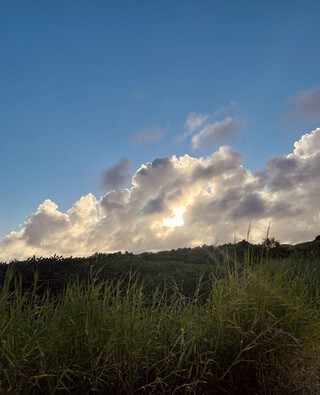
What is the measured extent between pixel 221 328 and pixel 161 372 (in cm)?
89

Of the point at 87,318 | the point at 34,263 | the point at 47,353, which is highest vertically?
the point at 34,263

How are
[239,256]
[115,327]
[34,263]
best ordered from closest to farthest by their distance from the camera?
1. [115,327]
2. [34,263]
3. [239,256]

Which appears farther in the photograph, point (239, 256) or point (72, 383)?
point (239, 256)

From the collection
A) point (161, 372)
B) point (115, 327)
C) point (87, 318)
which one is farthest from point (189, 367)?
point (87, 318)

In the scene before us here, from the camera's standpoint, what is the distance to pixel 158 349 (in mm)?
5352

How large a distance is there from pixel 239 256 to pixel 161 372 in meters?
10.7

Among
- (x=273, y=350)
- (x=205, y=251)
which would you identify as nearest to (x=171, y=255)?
(x=205, y=251)

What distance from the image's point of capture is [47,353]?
498 cm

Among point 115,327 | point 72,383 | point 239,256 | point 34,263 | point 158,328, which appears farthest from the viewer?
point 239,256

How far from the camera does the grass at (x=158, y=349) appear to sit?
4.82 m

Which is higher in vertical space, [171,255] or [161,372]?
[171,255]

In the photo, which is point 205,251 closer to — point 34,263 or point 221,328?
point 34,263

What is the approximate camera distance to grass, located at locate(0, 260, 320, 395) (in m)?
4.82

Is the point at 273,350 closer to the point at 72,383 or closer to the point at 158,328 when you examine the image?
the point at 158,328
